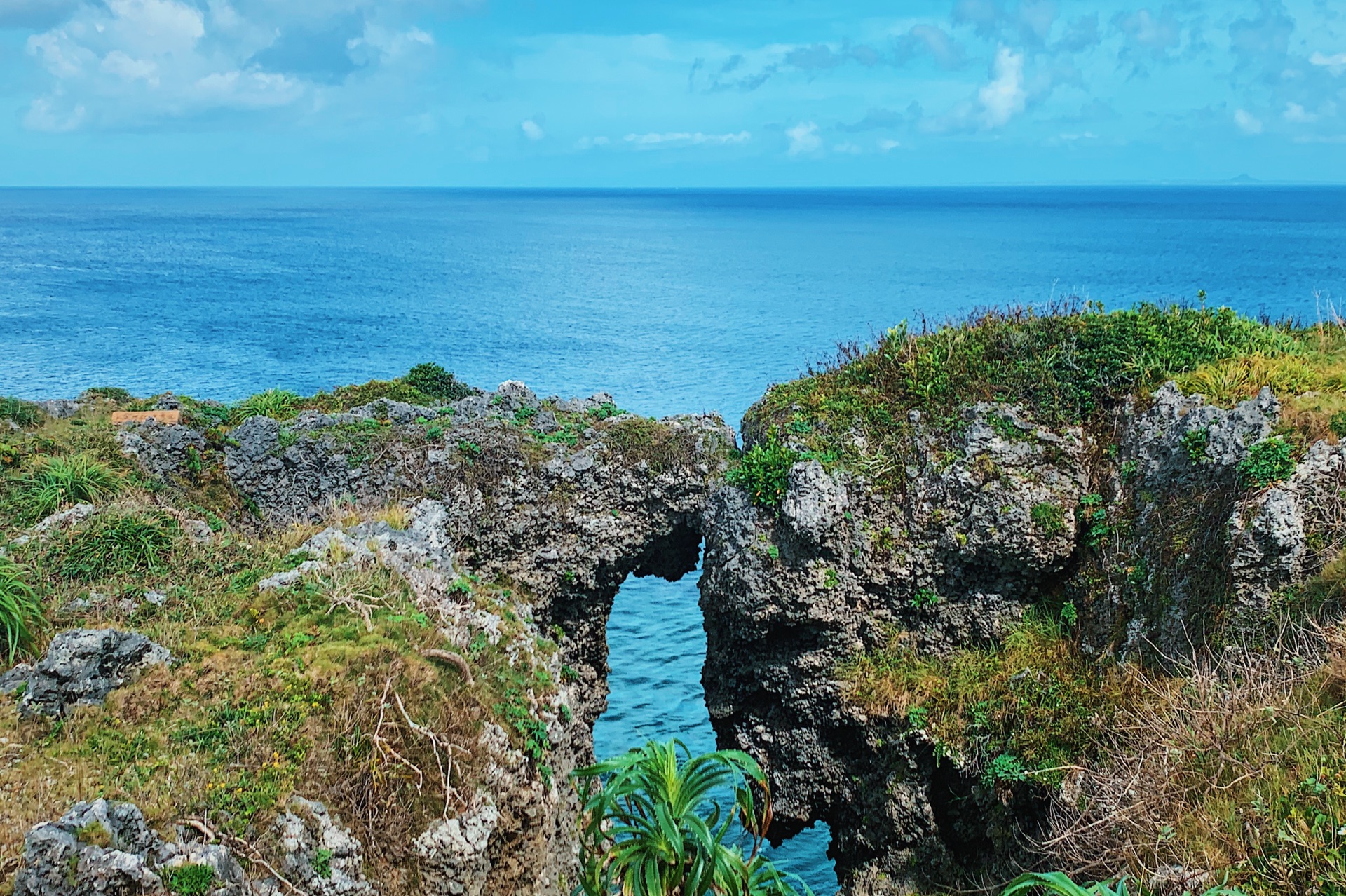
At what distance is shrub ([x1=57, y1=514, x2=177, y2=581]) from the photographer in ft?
45.9

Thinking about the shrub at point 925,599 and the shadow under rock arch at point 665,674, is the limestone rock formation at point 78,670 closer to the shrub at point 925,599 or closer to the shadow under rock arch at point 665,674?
the shadow under rock arch at point 665,674

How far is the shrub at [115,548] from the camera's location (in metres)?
14.0

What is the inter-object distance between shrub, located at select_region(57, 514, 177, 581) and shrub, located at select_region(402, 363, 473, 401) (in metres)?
11.4

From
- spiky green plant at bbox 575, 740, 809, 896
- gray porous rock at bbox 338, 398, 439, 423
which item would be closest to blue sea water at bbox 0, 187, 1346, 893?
gray porous rock at bbox 338, 398, 439, 423

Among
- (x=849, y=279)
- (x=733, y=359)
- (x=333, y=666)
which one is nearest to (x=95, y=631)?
(x=333, y=666)

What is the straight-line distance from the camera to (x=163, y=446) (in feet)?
64.3

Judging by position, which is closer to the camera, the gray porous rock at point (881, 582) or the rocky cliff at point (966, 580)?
the rocky cliff at point (966, 580)

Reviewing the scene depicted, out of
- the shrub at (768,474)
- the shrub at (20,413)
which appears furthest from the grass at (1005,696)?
the shrub at (20,413)

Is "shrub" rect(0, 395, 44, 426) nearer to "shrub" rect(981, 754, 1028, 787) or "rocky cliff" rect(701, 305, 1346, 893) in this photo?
"rocky cliff" rect(701, 305, 1346, 893)

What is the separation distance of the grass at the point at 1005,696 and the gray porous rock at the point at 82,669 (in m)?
11.5

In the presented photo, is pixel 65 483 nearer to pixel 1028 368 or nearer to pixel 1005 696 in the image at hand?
pixel 1005 696

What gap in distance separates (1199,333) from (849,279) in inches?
3101

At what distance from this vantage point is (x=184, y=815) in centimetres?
1014

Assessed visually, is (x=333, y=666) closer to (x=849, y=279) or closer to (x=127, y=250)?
(x=849, y=279)
